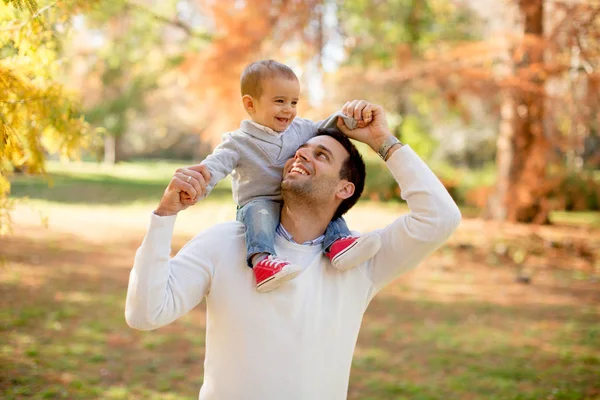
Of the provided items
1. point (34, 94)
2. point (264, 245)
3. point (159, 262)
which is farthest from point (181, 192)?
point (34, 94)

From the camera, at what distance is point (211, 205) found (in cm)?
1870

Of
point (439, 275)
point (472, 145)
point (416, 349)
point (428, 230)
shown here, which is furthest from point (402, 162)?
point (472, 145)

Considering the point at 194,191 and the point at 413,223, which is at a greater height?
the point at 194,191

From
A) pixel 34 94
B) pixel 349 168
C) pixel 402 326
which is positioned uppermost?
pixel 34 94

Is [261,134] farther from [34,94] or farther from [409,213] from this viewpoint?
[34,94]

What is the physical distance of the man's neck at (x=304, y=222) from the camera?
2.40m

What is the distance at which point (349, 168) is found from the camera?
2482 mm

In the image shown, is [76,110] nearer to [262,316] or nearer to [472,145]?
[262,316]

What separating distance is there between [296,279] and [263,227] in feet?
0.72

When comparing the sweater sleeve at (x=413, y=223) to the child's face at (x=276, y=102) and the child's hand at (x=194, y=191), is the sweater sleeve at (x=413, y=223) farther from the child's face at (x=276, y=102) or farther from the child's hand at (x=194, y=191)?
the child's hand at (x=194, y=191)

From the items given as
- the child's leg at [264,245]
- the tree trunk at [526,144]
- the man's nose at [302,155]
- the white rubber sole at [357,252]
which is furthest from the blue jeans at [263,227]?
the tree trunk at [526,144]

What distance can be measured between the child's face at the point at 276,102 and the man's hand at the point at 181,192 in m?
0.53

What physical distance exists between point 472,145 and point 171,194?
83.2 ft

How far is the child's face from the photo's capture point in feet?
8.17
